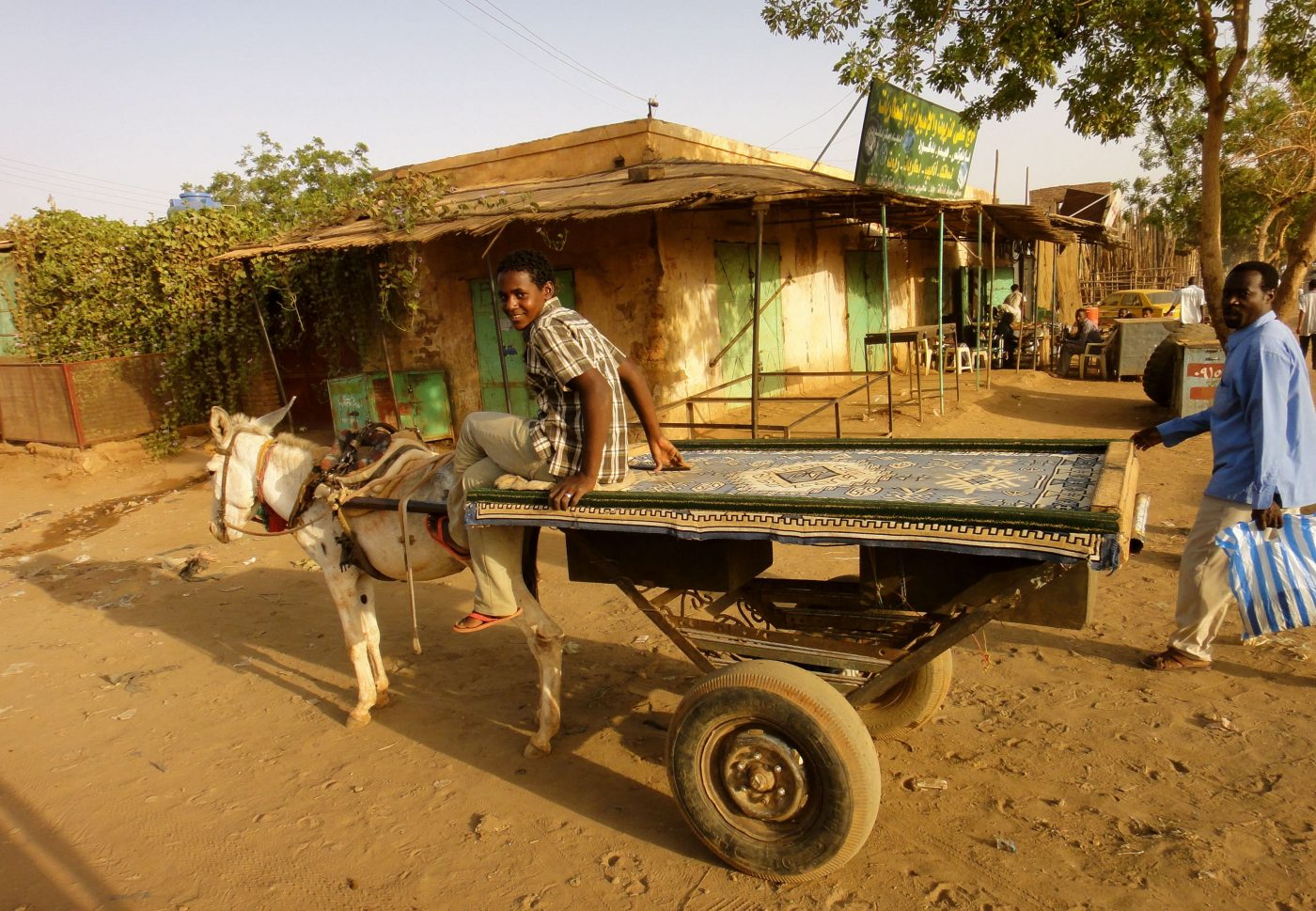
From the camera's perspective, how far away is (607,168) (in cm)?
1209

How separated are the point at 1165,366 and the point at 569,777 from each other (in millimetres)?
10567

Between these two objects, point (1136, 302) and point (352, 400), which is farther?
point (1136, 302)

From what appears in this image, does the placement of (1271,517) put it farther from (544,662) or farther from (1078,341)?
(1078,341)

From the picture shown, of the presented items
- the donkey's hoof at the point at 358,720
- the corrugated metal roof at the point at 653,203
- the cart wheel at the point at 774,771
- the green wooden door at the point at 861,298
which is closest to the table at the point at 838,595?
the cart wheel at the point at 774,771

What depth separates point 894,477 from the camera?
306 centimetres

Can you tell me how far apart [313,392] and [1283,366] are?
1346 centimetres

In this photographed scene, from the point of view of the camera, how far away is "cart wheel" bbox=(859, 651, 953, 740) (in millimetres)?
3527

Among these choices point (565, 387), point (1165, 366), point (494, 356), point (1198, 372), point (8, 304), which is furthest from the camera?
point (8, 304)

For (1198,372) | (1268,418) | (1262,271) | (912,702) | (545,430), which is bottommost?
(912,702)

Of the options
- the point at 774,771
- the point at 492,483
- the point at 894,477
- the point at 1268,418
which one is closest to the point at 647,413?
the point at 492,483

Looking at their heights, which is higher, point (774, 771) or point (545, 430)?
point (545, 430)

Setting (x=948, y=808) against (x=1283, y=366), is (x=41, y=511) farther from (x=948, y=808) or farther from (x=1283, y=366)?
(x=1283, y=366)

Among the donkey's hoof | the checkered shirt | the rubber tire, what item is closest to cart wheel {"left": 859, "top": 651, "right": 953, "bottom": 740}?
the checkered shirt

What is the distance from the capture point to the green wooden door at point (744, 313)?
1107 centimetres
